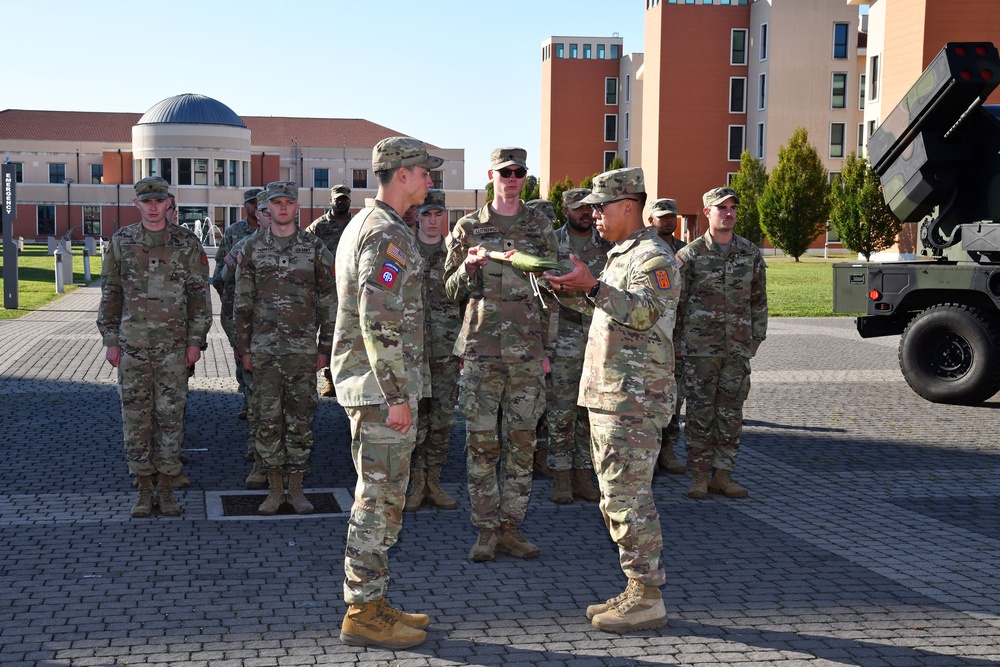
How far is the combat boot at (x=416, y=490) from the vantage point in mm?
7558

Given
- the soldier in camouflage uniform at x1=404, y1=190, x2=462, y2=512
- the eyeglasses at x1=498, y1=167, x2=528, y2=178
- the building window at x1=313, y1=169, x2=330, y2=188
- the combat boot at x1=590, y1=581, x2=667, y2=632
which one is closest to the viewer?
the combat boot at x1=590, y1=581, x2=667, y2=632

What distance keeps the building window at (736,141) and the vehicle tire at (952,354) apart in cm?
5806

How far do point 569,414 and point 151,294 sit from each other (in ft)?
9.60

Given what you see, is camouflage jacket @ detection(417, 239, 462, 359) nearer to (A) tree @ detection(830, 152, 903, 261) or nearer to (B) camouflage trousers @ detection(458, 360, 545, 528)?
(B) camouflage trousers @ detection(458, 360, 545, 528)

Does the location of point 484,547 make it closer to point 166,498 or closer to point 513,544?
point 513,544

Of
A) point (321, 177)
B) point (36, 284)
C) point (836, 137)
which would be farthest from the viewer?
point (321, 177)

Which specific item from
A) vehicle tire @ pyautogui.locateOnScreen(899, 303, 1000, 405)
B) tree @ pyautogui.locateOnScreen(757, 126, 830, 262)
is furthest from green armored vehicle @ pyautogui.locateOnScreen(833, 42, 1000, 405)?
tree @ pyautogui.locateOnScreen(757, 126, 830, 262)

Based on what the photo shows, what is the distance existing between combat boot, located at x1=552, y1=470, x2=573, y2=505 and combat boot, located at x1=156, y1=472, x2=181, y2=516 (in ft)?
8.32

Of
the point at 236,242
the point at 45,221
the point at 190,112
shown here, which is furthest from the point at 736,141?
the point at 236,242

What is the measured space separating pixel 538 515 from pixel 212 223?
78.8m

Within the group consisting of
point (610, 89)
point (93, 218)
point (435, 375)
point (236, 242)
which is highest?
point (610, 89)

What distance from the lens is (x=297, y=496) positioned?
7457 millimetres

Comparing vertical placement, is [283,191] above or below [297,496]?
above

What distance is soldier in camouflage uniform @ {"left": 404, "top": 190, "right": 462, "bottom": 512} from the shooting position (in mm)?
7719
